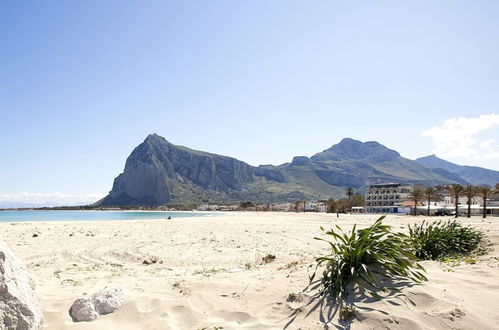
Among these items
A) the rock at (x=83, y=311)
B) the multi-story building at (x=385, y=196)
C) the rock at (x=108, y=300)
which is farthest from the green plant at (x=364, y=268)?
the multi-story building at (x=385, y=196)

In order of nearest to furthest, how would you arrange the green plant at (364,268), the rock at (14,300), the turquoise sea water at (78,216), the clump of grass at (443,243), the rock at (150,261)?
1. the rock at (14,300)
2. the green plant at (364,268)
3. the clump of grass at (443,243)
4. the rock at (150,261)
5. the turquoise sea water at (78,216)

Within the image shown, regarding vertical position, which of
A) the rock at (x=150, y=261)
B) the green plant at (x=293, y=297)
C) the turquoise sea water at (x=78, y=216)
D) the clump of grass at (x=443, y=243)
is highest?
the clump of grass at (x=443, y=243)

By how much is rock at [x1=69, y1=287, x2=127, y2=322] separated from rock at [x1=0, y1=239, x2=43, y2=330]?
2.10ft

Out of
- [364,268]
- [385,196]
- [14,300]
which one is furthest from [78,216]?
[385,196]

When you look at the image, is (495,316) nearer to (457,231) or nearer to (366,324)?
(366,324)

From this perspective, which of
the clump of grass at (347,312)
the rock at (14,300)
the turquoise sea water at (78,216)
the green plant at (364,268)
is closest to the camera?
the rock at (14,300)

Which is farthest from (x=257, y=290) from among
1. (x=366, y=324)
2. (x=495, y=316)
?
(x=495, y=316)

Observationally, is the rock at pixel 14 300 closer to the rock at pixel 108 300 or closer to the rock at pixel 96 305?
the rock at pixel 96 305

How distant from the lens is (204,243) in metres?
16.4

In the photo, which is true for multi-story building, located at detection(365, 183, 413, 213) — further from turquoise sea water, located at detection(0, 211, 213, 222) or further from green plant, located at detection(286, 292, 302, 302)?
green plant, located at detection(286, 292, 302, 302)

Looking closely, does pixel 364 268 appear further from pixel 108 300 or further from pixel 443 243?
pixel 443 243

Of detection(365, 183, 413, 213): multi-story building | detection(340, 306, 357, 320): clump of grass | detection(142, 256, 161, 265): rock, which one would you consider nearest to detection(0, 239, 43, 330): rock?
detection(340, 306, 357, 320): clump of grass

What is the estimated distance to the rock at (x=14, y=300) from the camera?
3.68 meters

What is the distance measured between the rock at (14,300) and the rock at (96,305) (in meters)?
0.64
